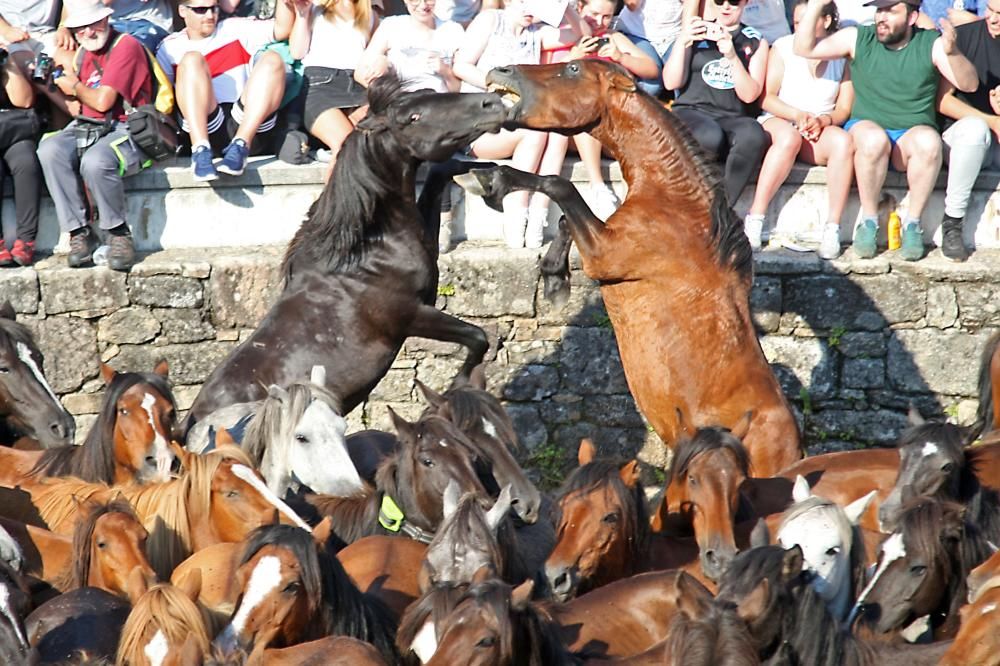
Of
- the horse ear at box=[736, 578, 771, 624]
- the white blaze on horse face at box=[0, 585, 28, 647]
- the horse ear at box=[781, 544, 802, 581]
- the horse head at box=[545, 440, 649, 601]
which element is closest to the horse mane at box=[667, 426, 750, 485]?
the horse head at box=[545, 440, 649, 601]

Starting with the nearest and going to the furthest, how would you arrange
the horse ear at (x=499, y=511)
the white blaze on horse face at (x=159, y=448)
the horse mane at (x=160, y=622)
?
1. the horse mane at (x=160, y=622)
2. the horse ear at (x=499, y=511)
3. the white blaze on horse face at (x=159, y=448)

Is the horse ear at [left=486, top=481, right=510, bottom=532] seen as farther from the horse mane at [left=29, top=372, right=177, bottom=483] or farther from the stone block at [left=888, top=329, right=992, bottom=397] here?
the stone block at [left=888, top=329, right=992, bottom=397]

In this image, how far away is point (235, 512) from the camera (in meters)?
5.59

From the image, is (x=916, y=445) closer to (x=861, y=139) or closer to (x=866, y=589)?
(x=866, y=589)

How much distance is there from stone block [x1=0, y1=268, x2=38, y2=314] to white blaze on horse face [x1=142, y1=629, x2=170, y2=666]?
486cm

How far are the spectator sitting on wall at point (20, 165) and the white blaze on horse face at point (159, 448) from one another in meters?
2.92

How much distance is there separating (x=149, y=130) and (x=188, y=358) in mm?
1347

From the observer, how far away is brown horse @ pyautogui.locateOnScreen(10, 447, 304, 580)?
18.3 feet

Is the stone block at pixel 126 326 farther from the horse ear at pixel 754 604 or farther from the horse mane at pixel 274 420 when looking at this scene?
the horse ear at pixel 754 604

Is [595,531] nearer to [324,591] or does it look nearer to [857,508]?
[857,508]

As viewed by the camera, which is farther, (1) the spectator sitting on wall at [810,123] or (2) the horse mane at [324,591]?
(1) the spectator sitting on wall at [810,123]

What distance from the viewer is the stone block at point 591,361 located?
9.11 m

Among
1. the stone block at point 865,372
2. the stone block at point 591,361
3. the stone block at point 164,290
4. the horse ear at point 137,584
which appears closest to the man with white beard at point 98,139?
the stone block at point 164,290

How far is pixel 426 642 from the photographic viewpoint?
4.43 metres
